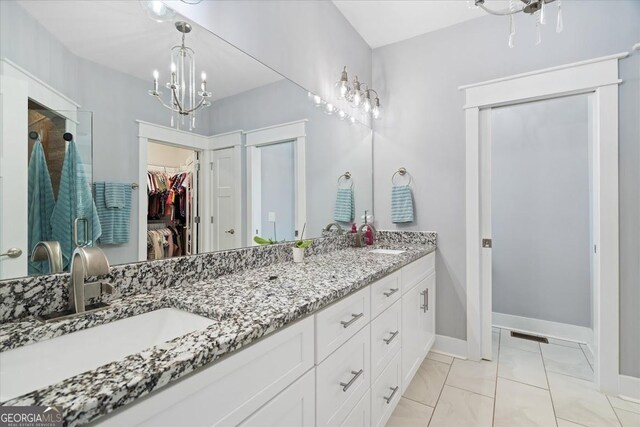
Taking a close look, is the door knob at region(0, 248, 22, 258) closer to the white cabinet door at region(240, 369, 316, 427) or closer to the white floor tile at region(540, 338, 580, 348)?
the white cabinet door at region(240, 369, 316, 427)

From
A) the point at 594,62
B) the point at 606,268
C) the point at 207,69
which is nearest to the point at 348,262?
the point at 207,69

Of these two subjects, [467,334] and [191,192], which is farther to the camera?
[467,334]

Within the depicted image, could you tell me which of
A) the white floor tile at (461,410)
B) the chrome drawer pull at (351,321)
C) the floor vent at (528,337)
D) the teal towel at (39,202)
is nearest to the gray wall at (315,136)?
the teal towel at (39,202)

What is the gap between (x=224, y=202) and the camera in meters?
1.39

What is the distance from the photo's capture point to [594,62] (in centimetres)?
189

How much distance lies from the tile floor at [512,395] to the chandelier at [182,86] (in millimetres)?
1863

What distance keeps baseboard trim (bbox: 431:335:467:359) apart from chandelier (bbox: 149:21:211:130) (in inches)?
94.9

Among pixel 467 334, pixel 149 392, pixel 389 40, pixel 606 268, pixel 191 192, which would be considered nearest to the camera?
pixel 149 392

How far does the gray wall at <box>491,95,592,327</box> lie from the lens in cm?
261

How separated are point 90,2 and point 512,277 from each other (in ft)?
11.7

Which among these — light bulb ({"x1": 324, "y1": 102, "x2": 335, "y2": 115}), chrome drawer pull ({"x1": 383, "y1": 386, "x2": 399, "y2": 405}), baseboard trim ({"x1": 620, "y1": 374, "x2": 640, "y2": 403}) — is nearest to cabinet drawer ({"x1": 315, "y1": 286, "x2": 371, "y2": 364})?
chrome drawer pull ({"x1": 383, "y1": 386, "x2": 399, "y2": 405})

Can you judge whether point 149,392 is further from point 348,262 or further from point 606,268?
point 606,268

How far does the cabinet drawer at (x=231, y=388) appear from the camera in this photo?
52 centimetres

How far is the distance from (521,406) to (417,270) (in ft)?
3.17
